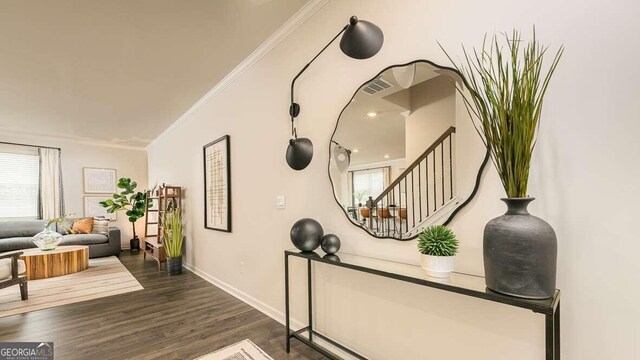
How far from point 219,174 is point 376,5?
260cm

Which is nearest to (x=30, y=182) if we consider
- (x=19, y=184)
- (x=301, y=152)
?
(x=19, y=184)

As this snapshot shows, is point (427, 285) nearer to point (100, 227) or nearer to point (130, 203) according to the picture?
point (100, 227)

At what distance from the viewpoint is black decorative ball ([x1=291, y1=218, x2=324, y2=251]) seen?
5.91 feet

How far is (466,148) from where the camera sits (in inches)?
51.0

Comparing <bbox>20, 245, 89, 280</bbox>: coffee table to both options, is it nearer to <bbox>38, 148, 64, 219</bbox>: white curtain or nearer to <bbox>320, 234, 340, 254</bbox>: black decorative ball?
<bbox>38, 148, 64, 219</bbox>: white curtain

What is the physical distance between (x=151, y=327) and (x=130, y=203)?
499 centimetres

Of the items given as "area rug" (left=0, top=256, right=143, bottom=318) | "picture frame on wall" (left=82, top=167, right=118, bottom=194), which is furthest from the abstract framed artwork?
"picture frame on wall" (left=82, top=167, right=118, bottom=194)

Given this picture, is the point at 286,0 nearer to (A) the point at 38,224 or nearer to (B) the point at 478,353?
(B) the point at 478,353

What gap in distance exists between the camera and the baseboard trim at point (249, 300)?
95.3 inches

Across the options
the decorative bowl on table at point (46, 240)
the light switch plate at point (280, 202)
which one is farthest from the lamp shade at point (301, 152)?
the decorative bowl on table at point (46, 240)

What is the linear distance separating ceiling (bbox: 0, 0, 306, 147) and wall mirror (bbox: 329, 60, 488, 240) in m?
1.10

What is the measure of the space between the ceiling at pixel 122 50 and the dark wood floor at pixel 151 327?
2466 mm

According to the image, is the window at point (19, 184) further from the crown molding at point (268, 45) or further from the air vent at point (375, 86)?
the air vent at point (375, 86)

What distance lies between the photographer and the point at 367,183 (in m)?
1.72
